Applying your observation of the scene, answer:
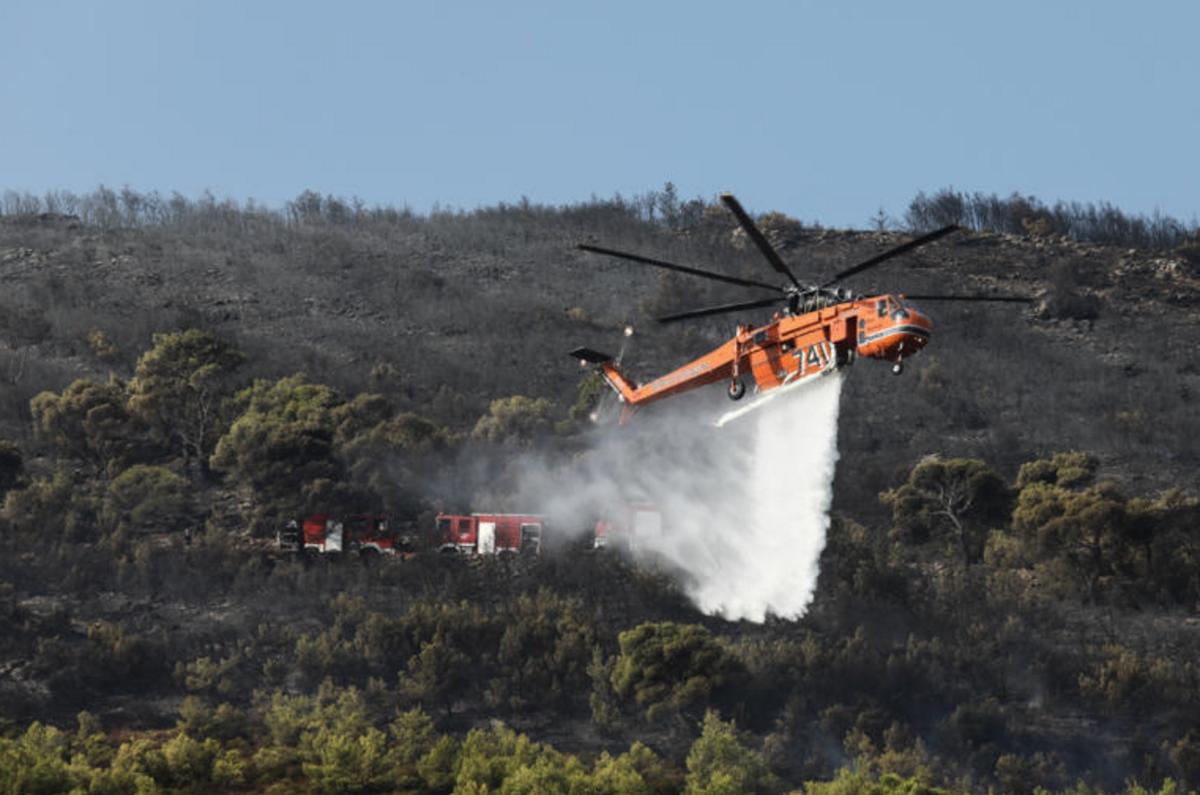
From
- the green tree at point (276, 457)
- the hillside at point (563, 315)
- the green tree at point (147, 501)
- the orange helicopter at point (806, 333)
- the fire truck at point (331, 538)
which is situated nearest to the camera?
the orange helicopter at point (806, 333)

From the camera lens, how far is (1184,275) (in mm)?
131625

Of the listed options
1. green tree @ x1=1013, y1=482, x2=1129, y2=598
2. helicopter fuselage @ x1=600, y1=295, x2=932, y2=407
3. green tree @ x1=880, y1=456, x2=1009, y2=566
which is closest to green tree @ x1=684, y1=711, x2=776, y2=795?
helicopter fuselage @ x1=600, y1=295, x2=932, y2=407

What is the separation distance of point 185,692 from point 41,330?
54.3m

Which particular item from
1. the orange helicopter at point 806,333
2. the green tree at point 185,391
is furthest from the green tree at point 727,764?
the green tree at point 185,391

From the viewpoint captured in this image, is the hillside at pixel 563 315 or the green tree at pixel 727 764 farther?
the hillside at pixel 563 315

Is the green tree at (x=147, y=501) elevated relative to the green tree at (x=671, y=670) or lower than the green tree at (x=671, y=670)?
elevated

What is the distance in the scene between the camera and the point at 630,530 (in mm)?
67250

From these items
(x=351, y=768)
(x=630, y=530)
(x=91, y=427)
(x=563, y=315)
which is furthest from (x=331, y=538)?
(x=563, y=315)

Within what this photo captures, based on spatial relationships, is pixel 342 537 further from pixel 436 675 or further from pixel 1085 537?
pixel 1085 537

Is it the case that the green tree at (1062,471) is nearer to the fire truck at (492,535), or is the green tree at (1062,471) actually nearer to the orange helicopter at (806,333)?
the fire truck at (492,535)

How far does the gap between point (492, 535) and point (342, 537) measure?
18.8 ft

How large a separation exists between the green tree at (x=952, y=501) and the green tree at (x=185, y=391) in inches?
1220

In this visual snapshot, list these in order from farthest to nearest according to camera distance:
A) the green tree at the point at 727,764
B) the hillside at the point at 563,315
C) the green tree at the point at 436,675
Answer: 1. the hillside at the point at 563,315
2. the green tree at the point at 436,675
3. the green tree at the point at 727,764

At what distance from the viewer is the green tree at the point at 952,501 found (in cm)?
6994
